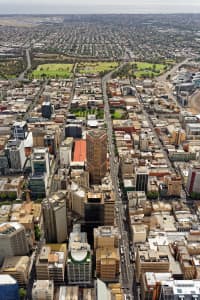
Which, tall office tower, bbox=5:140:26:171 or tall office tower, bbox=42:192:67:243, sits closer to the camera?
tall office tower, bbox=42:192:67:243

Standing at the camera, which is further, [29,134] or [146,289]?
[29,134]

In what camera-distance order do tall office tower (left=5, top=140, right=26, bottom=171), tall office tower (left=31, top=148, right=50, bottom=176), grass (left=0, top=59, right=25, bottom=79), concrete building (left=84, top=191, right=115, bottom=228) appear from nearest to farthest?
concrete building (left=84, top=191, right=115, bottom=228), tall office tower (left=31, top=148, right=50, bottom=176), tall office tower (left=5, top=140, right=26, bottom=171), grass (left=0, top=59, right=25, bottom=79)

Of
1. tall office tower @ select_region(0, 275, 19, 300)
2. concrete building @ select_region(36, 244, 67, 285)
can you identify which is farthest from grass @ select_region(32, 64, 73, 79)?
tall office tower @ select_region(0, 275, 19, 300)

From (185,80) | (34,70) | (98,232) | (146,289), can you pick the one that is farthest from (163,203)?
(34,70)

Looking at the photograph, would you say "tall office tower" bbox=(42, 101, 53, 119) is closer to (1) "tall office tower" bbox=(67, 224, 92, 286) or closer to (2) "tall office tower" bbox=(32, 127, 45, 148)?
(2) "tall office tower" bbox=(32, 127, 45, 148)

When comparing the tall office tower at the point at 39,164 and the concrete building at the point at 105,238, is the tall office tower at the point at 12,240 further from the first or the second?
the tall office tower at the point at 39,164

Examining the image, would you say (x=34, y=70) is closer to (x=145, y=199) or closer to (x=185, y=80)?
(x=185, y=80)

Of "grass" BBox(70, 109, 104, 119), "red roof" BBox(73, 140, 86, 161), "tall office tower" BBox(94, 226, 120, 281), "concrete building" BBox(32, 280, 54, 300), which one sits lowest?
"concrete building" BBox(32, 280, 54, 300)
